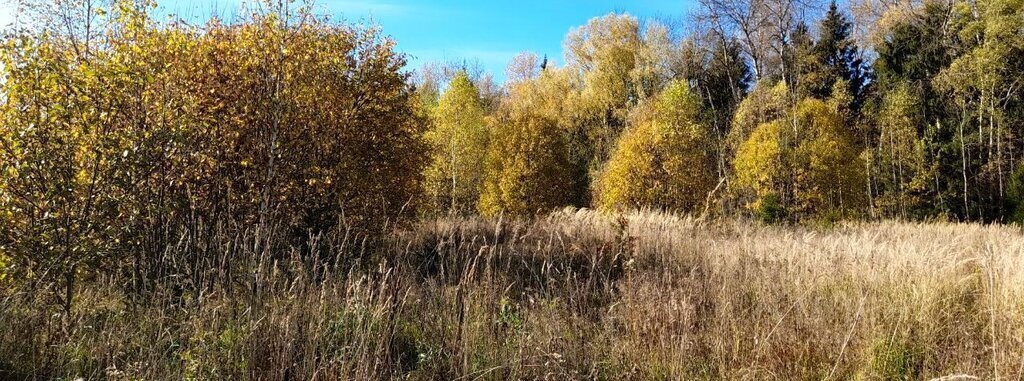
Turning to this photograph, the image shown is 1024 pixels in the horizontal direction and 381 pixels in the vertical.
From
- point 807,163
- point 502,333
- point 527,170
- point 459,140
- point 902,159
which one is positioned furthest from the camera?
point 459,140

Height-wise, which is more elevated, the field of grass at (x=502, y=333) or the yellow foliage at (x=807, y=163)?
the yellow foliage at (x=807, y=163)

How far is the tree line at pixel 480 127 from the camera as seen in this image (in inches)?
148

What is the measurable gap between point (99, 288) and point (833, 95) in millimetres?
27388

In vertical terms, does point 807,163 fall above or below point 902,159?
below

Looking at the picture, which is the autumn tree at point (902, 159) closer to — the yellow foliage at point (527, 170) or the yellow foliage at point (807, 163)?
the yellow foliage at point (807, 163)

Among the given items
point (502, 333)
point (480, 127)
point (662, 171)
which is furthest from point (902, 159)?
point (502, 333)

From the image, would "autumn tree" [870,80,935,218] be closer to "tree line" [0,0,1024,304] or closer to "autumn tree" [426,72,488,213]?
"tree line" [0,0,1024,304]

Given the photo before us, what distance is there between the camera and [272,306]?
3344 millimetres

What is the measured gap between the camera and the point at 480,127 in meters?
26.0

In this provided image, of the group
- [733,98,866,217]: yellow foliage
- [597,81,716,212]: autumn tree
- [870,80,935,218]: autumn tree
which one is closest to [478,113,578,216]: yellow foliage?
[597,81,716,212]: autumn tree

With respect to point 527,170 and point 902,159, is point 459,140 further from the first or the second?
point 902,159

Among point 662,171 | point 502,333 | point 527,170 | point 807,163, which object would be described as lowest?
point 502,333

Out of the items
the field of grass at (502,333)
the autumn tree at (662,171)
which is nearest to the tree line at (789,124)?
the autumn tree at (662,171)

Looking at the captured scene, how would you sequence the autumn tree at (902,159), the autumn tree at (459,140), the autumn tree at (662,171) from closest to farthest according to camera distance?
the autumn tree at (662,171), the autumn tree at (902,159), the autumn tree at (459,140)
